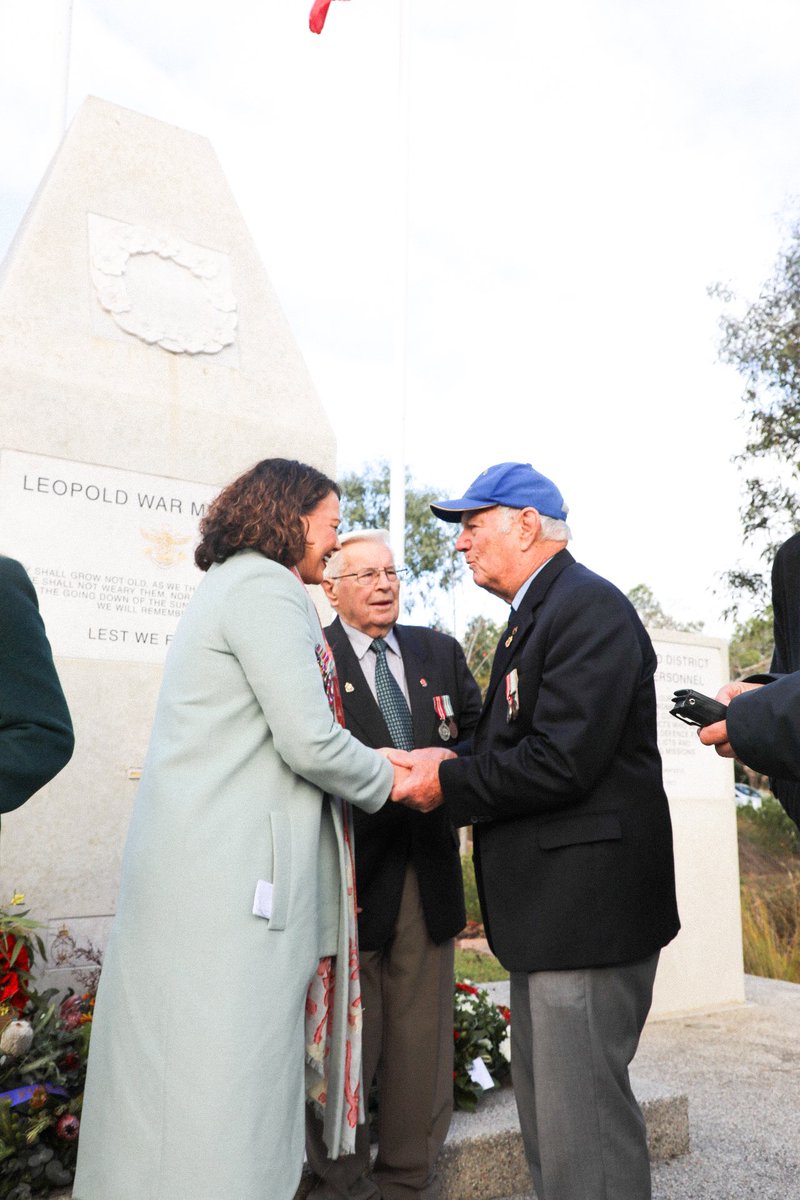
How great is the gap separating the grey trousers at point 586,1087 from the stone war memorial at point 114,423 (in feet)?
6.94

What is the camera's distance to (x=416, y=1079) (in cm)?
330

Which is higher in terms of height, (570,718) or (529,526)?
(529,526)

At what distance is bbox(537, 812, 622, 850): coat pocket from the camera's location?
8.38 feet

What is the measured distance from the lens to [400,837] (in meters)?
3.40

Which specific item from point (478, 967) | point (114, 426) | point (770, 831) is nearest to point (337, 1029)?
point (114, 426)

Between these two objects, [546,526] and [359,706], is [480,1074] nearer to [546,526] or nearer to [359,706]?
[359,706]

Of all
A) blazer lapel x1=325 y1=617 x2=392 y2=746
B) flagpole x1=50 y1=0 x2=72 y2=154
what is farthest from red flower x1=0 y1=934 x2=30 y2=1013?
flagpole x1=50 y1=0 x2=72 y2=154

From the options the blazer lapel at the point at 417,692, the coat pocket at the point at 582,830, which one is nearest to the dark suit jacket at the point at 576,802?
the coat pocket at the point at 582,830

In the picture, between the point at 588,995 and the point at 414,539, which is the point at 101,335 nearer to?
the point at 588,995

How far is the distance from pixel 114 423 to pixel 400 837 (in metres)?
2.19

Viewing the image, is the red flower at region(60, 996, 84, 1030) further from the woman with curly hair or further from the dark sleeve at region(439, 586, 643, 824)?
the dark sleeve at region(439, 586, 643, 824)

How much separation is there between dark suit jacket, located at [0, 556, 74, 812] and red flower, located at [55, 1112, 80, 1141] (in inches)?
51.2

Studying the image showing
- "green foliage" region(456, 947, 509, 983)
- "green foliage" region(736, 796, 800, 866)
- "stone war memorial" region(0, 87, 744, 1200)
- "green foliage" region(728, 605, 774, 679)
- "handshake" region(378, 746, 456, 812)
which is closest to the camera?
"handshake" region(378, 746, 456, 812)

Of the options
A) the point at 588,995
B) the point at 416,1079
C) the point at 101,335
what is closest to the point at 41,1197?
the point at 416,1079
